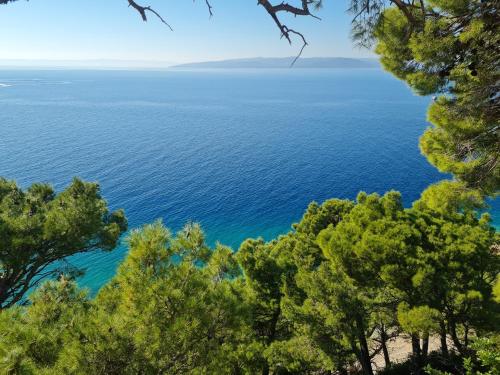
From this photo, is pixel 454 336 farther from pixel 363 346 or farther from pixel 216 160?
pixel 216 160

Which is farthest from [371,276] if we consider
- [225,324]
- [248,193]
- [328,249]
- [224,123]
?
[224,123]

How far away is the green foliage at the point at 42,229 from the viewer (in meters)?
10.1

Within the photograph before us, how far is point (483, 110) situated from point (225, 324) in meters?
7.02

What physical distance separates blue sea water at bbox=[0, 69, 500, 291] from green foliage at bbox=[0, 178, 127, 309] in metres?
16.0

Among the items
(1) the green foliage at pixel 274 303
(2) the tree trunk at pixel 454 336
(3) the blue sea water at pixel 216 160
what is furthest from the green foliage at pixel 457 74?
(3) the blue sea water at pixel 216 160

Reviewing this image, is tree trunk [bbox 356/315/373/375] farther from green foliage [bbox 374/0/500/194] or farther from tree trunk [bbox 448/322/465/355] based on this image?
green foliage [bbox 374/0/500/194]

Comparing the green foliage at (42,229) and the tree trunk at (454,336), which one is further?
the tree trunk at (454,336)

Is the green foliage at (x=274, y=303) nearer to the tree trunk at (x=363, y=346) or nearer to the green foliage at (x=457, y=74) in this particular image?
the tree trunk at (x=363, y=346)

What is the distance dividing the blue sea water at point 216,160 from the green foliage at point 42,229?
631 inches

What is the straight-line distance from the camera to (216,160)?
5975cm

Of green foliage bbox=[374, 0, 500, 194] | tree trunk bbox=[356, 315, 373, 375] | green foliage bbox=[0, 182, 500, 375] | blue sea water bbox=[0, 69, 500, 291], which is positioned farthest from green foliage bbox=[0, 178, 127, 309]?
blue sea water bbox=[0, 69, 500, 291]

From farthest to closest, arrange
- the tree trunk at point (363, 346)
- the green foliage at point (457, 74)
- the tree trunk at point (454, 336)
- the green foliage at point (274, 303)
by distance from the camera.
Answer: the tree trunk at point (454, 336) → the tree trunk at point (363, 346) → the green foliage at point (457, 74) → the green foliage at point (274, 303)

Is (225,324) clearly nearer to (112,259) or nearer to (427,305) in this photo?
(427,305)

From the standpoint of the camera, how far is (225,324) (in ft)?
20.1
